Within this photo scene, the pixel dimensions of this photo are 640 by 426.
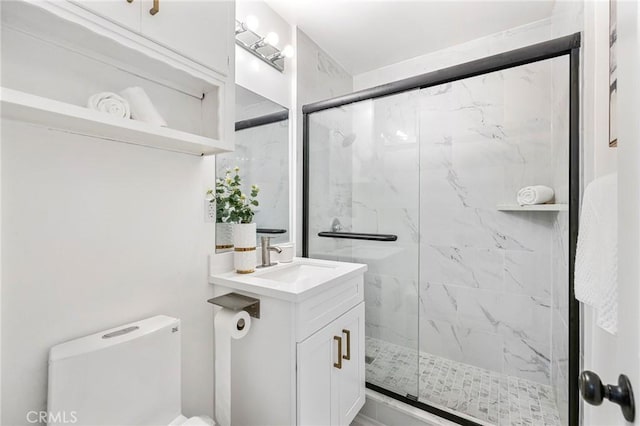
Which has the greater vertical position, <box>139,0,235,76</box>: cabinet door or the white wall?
<box>139,0,235,76</box>: cabinet door

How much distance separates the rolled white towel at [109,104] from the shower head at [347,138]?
1344 millimetres

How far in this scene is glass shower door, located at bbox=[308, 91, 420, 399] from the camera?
1.80m

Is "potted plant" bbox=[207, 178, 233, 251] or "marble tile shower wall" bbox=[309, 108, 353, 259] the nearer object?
"potted plant" bbox=[207, 178, 233, 251]

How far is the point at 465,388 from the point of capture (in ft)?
5.91

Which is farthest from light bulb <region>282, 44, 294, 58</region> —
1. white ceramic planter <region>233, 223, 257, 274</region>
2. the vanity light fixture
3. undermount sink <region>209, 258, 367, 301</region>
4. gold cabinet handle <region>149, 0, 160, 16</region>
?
undermount sink <region>209, 258, 367, 301</region>

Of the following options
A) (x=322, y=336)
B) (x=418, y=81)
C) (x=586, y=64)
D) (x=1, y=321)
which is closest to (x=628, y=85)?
(x=586, y=64)

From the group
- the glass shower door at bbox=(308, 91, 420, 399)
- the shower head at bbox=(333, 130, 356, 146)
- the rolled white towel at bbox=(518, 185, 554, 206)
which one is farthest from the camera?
the shower head at bbox=(333, 130, 356, 146)

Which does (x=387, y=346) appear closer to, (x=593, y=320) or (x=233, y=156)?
(x=593, y=320)

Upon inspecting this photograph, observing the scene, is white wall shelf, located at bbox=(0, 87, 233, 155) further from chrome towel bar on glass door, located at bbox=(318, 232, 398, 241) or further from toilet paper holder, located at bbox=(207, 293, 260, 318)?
chrome towel bar on glass door, located at bbox=(318, 232, 398, 241)

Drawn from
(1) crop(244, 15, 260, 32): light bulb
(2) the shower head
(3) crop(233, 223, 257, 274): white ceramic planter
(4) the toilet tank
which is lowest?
(4) the toilet tank

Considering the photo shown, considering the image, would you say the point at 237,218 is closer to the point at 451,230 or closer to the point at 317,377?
the point at 317,377

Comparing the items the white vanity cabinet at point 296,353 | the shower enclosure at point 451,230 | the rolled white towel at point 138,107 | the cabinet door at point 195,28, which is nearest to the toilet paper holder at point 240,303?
the white vanity cabinet at point 296,353

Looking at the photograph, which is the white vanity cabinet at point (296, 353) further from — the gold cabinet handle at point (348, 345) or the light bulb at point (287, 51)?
the light bulb at point (287, 51)

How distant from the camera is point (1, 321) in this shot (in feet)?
2.61
